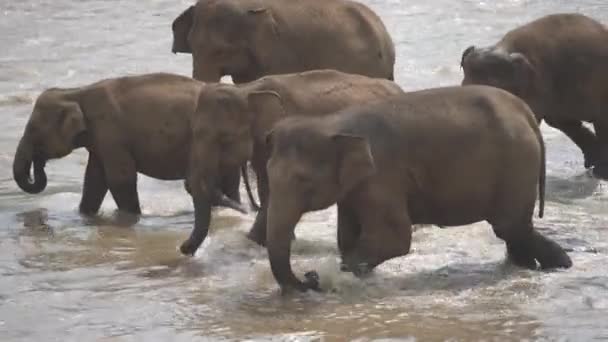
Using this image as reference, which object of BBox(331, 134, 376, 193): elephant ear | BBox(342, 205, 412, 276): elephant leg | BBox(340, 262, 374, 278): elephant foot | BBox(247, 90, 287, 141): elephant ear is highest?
BBox(331, 134, 376, 193): elephant ear

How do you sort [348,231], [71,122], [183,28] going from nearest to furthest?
1. [348,231]
2. [71,122]
3. [183,28]

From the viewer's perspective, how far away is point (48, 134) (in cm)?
952

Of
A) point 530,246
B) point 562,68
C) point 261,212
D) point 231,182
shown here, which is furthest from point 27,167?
point 562,68

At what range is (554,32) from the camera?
10.7 m

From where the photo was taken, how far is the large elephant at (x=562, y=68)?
34.1ft

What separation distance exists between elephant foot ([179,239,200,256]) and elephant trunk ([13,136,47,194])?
5.88ft

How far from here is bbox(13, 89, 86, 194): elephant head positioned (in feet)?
30.8

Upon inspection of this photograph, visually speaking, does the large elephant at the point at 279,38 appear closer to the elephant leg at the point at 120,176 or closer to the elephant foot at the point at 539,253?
the elephant leg at the point at 120,176

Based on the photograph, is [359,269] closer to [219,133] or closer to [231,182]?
[219,133]

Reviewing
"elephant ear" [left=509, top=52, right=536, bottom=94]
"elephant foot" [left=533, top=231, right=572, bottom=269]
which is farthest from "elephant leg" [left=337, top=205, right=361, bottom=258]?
"elephant ear" [left=509, top=52, right=536, bottom=94]

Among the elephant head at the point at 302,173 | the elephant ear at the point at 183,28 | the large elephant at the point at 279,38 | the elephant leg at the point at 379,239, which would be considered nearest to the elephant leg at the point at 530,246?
the elephant leg at the point at 379,239

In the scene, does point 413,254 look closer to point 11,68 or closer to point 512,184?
point 512,184

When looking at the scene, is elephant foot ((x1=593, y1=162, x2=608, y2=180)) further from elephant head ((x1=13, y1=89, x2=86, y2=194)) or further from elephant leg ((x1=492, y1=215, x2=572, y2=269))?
elephant head ((x1=13, y1=89, x2=86, y2=194))

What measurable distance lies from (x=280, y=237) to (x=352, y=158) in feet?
1.66
